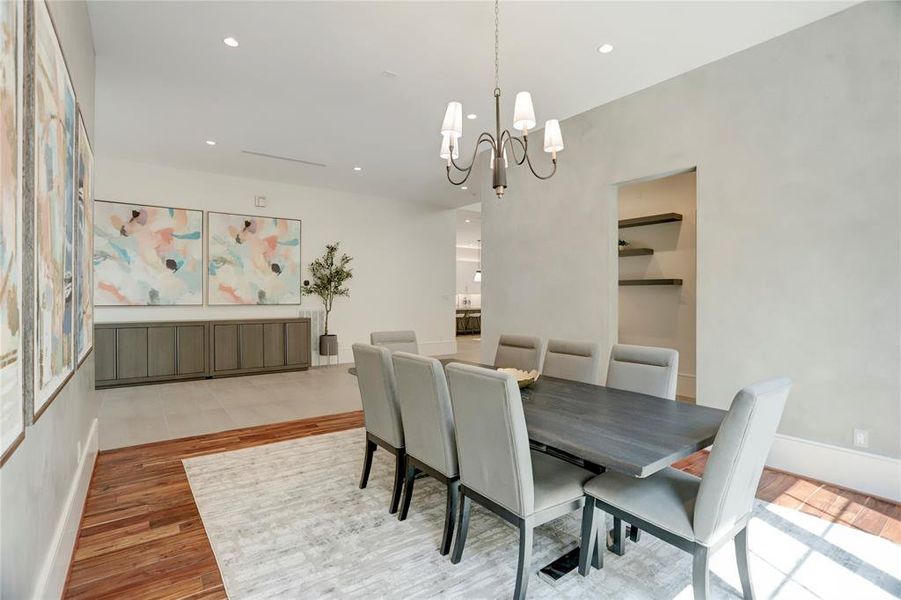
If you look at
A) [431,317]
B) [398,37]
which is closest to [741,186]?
[398,37]

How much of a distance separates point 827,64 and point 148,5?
4.46 m

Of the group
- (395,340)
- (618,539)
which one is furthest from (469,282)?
(618,539)

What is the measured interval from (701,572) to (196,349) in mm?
6598

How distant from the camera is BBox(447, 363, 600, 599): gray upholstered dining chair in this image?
5.80 feet

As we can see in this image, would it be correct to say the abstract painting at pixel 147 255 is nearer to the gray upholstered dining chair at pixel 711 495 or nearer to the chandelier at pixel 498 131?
the chandelier at pixel 498 131

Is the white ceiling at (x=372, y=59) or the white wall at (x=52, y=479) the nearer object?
the white wall at (x=52, y=479)

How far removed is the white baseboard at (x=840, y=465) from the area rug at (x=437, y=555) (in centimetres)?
70

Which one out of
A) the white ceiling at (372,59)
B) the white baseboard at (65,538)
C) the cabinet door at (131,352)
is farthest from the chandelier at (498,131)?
the cabinet door at (131,352)

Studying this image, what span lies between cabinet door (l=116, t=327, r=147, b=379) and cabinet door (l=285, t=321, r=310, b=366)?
6.14 ft

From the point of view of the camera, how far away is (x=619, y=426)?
6.45 ft

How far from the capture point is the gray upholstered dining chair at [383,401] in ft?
8.62

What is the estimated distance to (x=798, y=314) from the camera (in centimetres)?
324

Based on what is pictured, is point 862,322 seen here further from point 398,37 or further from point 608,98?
point 398,37

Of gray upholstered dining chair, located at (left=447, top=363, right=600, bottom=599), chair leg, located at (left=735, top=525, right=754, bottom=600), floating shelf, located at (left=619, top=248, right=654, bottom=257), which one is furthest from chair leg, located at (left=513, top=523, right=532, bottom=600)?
floating shelf, located at (left=619, top=248, right=654, bottom=257)
